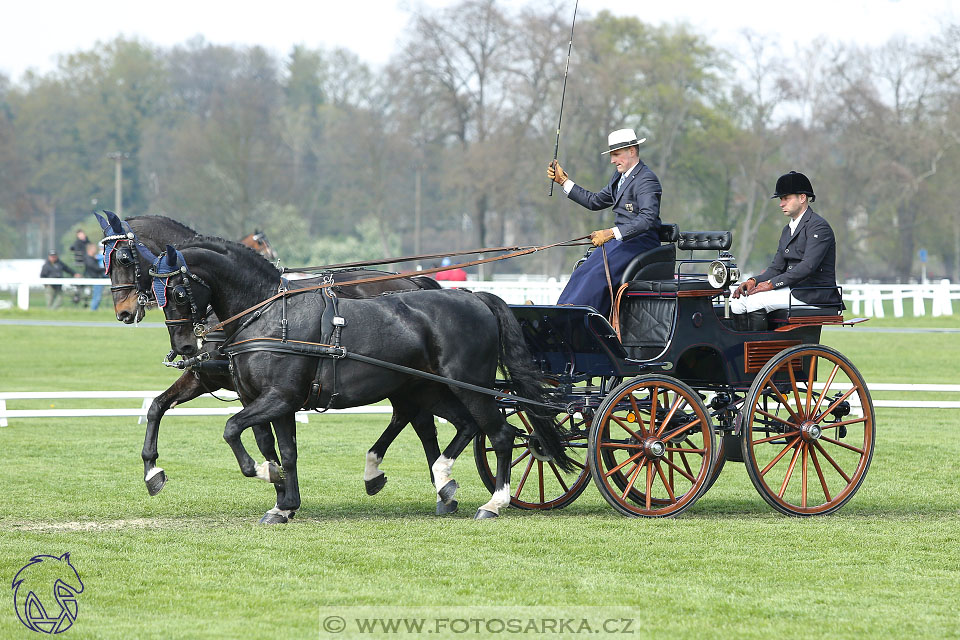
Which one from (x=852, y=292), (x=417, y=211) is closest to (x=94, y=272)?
(x=852, y=292)

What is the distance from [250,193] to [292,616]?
55343 mm

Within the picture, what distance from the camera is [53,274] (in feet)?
107

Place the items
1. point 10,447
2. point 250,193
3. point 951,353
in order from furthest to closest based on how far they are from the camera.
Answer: point 250,193 → point 951,353 → point 10,447

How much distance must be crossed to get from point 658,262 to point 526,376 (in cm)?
119

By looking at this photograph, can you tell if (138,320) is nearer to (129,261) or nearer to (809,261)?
(129,261)

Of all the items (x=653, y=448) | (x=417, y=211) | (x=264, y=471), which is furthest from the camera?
(x=417, y=211)

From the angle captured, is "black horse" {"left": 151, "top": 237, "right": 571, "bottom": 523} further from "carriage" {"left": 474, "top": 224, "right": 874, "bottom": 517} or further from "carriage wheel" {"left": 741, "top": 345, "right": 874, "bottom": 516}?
"carriage wheel" {"left": 741, "top": 345, "right": 874, "bottom": 516}

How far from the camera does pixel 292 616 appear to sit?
529 cm

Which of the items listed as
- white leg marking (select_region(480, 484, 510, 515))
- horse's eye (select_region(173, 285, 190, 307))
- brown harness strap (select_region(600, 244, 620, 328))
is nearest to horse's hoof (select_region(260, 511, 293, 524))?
white leg marking (select_region(480, 484, 510, 515))

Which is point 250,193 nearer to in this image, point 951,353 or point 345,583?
point 951,353

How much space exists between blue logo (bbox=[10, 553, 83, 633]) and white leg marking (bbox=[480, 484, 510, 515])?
2.77 m

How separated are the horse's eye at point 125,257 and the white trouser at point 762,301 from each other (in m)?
4.03

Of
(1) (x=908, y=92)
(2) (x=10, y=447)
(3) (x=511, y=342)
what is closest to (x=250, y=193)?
(1) (x=908, y=92)

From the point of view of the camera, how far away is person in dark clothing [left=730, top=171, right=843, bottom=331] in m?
8.26
